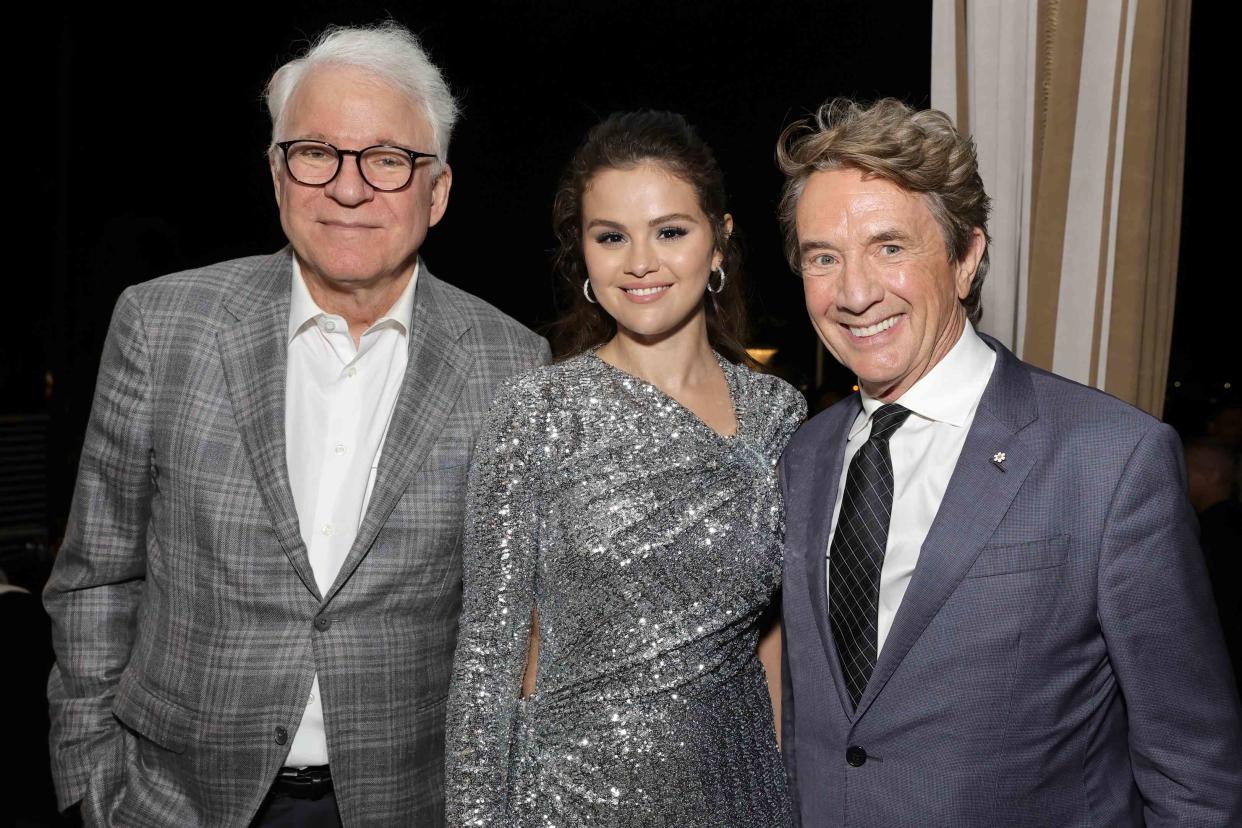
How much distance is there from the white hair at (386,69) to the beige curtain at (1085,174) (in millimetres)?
1114

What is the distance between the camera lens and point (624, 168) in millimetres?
1845

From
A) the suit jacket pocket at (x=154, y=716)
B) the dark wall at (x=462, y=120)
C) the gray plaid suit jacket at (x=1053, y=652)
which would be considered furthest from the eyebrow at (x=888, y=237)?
the dark wall at (x=462, y=120)

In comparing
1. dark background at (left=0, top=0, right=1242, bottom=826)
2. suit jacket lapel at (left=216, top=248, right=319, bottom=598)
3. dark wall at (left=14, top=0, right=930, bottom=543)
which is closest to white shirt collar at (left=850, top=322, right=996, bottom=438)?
suit jacket lapel at (left=216, top=248, right=319, bottom=598)

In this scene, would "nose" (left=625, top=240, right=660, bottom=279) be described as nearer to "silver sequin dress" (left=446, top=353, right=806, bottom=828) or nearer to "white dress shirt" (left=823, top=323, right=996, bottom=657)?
"silver sequin dress" (left=446, top=353, right=806, bottom=828)

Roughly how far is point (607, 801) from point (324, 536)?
2.16 feet

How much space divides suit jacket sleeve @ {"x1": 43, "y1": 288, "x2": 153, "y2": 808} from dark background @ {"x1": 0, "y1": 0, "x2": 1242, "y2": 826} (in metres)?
4.34

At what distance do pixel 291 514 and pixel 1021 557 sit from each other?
1.13 m

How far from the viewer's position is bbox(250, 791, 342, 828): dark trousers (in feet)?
5.54

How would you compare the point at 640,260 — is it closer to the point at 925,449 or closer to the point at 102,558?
the point at 925,449

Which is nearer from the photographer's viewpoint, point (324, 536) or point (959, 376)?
point (959, 376)

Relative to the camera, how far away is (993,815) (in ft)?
4.32

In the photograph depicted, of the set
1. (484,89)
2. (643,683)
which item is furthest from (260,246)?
(643,683)

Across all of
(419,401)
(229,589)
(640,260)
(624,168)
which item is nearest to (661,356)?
(640,260)

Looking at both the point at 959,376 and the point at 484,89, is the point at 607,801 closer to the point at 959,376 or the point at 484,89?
the point at 959,376
